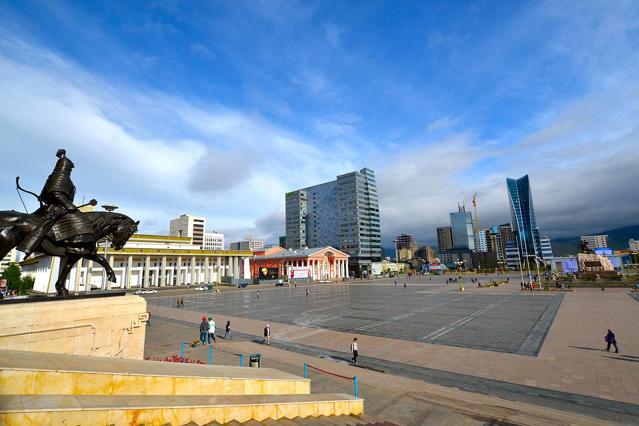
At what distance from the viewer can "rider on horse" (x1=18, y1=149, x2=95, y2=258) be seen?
9.95 metres

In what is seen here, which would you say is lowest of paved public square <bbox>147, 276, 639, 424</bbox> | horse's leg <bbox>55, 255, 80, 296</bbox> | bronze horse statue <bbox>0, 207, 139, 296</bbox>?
paved public square <bbox>147, 276, 639, 424</bbox>

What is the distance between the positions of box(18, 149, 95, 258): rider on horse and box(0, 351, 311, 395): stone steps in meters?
4.25

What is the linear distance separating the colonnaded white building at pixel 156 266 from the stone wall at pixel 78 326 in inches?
2610

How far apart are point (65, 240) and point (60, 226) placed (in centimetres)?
48

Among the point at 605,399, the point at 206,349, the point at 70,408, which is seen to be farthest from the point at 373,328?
the point at 70,408

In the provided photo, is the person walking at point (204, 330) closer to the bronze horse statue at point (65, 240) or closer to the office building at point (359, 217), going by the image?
the bronze horse statue at point (65, 240)

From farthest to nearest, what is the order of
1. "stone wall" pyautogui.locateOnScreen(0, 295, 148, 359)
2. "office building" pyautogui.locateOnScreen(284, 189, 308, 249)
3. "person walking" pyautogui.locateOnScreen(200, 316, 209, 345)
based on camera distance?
"office building" pyautogui.locateOnScreen(284, 189, 308, 249) → "person walking" pyautogui.locateOnScreen(200, 316, 209, 345) → "stone wall" pyautogui.locateOnScreen(0, 295, 148, 359)

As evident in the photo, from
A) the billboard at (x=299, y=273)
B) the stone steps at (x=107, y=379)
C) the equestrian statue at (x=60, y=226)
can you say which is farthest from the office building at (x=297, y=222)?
the stone steps at (x=107, y=379)

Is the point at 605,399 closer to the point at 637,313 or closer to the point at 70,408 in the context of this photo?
the point at 70,408

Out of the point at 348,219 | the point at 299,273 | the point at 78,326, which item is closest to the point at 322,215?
the point at 348,219

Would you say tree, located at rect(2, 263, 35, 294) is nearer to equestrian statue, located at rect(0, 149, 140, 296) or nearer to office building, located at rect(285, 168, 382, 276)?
equestrian statue, located at rect(0, 149, 140, 296)

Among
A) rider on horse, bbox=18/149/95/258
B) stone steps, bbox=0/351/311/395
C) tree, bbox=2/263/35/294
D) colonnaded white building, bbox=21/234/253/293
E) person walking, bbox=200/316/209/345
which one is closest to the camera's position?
stone steps, bbox=0/351/311/395

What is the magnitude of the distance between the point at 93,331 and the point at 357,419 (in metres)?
8.57

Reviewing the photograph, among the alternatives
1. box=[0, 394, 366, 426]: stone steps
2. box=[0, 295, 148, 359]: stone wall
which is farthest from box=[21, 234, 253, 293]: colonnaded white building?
box=[0, 394, 366, 426]: stone steps
